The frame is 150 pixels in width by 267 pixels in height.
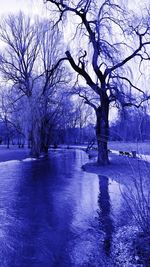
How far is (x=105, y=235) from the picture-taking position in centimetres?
515

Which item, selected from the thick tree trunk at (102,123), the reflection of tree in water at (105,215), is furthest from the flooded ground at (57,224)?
the thick tree trunk at (102,123)

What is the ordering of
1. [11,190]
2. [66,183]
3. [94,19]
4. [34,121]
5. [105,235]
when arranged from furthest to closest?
[34,121] → [94,19] → [66,183] → [11,190] → [105,235]

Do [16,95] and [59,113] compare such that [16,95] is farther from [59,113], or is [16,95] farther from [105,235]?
[105,235]

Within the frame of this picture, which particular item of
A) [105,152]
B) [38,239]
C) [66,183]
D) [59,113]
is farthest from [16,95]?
[38,239]

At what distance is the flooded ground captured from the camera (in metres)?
4.33

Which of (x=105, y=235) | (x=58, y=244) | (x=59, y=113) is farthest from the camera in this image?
(x=59, y=113)

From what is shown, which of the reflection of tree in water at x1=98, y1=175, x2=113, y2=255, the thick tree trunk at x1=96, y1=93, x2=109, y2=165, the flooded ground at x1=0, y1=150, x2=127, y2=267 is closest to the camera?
the flooded ground at x1=0, y1=150, x2=127, y2=267

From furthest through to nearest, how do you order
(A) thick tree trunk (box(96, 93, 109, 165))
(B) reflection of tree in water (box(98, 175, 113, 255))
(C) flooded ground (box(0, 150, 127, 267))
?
1. (A) thick tree trunk (box(96, 93, 109, 165))
2. (B) reflection of tree in water (box(98, 175, 113, 255))
3. (C) flooded ground (box(0, 150, 127, 267))

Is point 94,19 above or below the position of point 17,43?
below

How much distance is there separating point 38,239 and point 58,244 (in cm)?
51

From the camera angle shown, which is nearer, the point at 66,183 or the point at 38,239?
the point at 38,239

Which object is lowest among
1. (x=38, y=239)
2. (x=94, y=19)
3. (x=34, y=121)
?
(x=38, y=239)

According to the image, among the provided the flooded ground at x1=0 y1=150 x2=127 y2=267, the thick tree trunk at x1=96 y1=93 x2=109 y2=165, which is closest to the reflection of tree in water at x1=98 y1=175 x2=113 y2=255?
the flooded ground at x1=0 y1=150 x2=127 y2=267

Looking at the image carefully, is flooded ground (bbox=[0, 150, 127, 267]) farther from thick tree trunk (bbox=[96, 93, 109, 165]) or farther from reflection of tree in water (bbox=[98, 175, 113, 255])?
thick tree trunk (bbox=[96, 93, 109, 165])
